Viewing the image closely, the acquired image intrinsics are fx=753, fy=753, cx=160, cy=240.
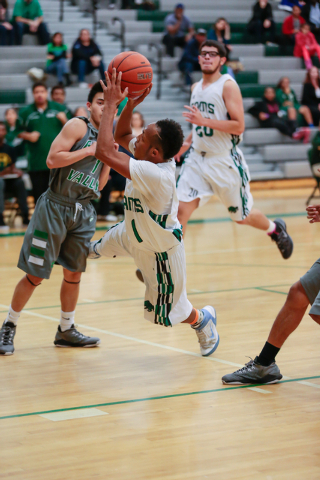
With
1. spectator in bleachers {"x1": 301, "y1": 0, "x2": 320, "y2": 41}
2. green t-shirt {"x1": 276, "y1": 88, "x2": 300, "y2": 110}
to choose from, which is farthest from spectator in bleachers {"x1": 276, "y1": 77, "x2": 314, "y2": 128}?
spectator in bleachers {"x1": 301, "y1": 0, "x2": 320, "y2": 41}

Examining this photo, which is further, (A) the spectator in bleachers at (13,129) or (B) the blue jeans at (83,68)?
(B) the blue jeans at (83,68)

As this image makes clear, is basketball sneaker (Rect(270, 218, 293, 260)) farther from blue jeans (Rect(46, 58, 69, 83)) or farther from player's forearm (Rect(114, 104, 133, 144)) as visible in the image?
blue jeans (Rect(46, 58, 69, 83))

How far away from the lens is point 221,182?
21.8 feet

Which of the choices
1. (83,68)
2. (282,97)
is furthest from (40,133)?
(282,97)

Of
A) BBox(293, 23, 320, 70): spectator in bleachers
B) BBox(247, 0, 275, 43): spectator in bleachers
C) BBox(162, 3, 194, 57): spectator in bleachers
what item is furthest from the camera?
BBox(247, 0, 275, 43): spectator in bleachers

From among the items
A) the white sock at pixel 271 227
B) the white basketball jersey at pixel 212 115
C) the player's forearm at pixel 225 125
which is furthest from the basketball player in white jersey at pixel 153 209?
the white sock at pixel 271 227

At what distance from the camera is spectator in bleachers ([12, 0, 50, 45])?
15242 mm

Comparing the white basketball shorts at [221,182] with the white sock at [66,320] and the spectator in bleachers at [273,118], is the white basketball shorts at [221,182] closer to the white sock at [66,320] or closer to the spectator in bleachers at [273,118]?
the white sock at [66,320]

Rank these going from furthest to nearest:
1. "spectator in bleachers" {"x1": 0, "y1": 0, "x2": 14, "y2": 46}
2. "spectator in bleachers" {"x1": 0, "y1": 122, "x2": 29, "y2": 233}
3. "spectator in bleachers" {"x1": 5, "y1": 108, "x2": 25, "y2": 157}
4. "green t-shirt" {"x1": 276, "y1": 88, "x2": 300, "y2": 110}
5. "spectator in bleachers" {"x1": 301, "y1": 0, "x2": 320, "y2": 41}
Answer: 1. "spectator in bleachers" {"x1": 301, "y1": 0, "x2": 320, "y2": 41}
2. "green t-shirt" {"x1": 276, "y1": 88, "x2": 300, "y2": 110}
3. "spectator in bleachers" {"x1": 0, "y1": 0, "x2": 14, "y2": 46}
4. "spectator in bleachers" {"x1": 5, "y1": 108, "x2": 25, "y2": 157}
5. "spectator in bleachers" {"x1": 0, "y1": 122, "x2": 29, "y2": 233}

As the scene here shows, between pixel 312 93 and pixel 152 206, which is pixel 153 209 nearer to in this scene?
pixel 152 206

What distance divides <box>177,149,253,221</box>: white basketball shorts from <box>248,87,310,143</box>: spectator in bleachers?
9.74m

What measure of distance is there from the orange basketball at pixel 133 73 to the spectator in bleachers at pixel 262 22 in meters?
14.8

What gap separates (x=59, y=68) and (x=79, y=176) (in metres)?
10.5

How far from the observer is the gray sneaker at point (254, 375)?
3936 millimetres
